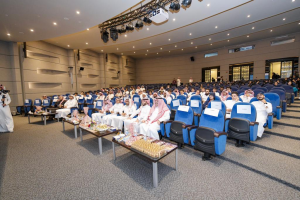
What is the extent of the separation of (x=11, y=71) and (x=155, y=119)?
402 inches

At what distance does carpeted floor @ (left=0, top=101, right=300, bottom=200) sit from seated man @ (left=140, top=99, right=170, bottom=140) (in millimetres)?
708

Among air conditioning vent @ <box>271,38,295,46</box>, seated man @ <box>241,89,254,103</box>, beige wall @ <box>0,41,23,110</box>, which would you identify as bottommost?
seated man @ <box>241,89,254,103</box>

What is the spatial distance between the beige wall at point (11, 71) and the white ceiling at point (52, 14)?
1.35 meters

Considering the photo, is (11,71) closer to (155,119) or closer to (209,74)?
(155,119)

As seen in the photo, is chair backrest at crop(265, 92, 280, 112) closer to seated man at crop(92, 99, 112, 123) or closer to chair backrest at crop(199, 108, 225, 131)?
chair backrest at crop(199, 108, 225, 131)

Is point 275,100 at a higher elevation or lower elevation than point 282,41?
lower

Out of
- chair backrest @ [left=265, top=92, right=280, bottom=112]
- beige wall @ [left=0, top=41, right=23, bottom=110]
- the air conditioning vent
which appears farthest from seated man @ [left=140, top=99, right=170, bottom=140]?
the air conditioning vent

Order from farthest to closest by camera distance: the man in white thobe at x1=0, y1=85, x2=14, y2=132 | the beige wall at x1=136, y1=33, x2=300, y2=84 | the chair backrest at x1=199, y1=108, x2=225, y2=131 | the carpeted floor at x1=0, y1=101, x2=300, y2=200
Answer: the beige wall at x1=136, y1=33, x2=300, y2=84, the man in white thobe at x1=0, y1=85, x2=14, y2=132, the chair backrest at x1=199, y1=108, x2=225, y2=131, the carpeted floor at x1=0, y1=101, x2=300, y2=200

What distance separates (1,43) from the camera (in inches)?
311

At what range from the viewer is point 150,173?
2389mm

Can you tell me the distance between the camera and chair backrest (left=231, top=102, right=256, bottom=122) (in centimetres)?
294

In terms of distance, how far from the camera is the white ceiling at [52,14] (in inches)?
186

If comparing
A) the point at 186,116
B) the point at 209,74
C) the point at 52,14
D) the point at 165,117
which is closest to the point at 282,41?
the point at 209,74

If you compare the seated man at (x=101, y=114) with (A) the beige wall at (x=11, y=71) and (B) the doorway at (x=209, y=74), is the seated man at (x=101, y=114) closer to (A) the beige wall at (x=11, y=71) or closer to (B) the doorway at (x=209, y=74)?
→ (A) the beige wall at (x=11, y=71)
